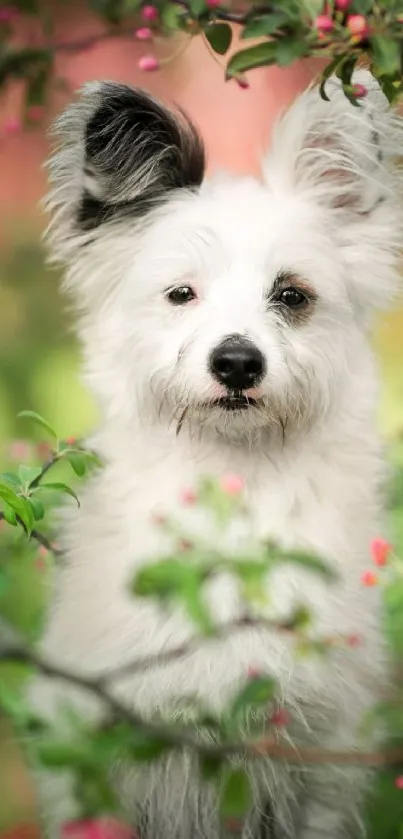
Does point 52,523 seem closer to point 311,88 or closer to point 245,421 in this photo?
point 245,421

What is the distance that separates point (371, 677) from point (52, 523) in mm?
770

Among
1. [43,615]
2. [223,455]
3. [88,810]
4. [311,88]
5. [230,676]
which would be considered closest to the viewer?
[88,810]

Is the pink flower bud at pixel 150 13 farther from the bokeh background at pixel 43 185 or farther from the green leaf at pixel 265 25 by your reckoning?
the bokeh background at pixel 43 185

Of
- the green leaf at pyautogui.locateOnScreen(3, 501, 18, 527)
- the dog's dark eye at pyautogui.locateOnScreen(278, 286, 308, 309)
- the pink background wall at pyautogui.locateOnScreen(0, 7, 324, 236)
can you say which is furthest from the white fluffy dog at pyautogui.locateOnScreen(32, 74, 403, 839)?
the pink background wall at pyautogui.locateOnScreen(0, 7, 324, 236)

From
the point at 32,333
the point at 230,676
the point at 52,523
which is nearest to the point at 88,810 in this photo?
the point at 230,676

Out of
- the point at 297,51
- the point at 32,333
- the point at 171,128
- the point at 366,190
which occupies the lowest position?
the point at 32,333

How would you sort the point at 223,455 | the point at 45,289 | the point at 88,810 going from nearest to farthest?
1. the point at 88,810
2. the point at 223,455
3. the point at 45,289

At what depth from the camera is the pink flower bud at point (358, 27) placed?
1725mm

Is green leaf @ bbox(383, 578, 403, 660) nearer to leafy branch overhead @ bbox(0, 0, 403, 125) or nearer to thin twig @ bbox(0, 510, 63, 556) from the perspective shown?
thin twig @ bbox(0, 510, 63, 556)

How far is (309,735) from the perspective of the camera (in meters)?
2.22

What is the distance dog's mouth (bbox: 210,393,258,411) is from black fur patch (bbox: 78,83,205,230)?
1.71ft

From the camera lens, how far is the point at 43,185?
4.51 m

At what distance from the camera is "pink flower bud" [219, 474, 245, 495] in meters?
2.25

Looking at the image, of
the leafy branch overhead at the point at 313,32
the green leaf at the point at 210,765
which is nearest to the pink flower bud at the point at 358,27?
the leafy branch overhead at the point at 313,32
